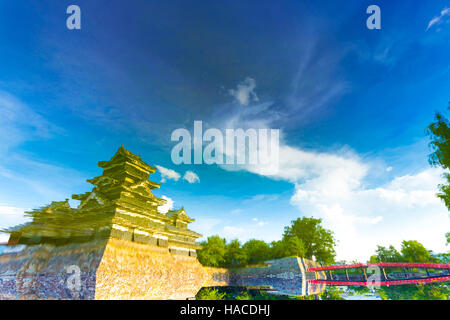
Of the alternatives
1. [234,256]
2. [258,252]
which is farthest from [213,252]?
[258,252]

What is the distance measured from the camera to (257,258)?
32.9 meters

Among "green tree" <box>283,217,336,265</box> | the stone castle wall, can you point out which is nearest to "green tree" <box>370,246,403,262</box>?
"green tree" <box>283,217,336,265</box>

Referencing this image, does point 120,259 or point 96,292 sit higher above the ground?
point 120,259

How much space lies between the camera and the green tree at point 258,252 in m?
32.4

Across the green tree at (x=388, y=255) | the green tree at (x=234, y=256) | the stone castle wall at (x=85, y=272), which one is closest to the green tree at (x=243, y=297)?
the green tree at (x=234, y=256)

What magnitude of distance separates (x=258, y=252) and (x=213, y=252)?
751cm

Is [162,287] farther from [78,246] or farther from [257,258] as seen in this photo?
[257,258]

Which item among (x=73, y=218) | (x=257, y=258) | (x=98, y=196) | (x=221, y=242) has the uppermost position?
(x=98, y=196)

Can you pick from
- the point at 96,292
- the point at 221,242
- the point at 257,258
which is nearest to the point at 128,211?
the point at 96,292

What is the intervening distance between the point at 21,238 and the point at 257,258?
95.2ft

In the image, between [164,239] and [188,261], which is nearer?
[164,239]
